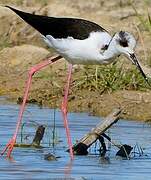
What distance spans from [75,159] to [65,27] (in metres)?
1.76

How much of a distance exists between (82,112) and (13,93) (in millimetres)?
1535

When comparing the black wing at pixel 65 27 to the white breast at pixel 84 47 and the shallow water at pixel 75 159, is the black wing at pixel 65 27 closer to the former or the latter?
the white breast at pixel 84 47

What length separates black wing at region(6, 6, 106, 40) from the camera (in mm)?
10664

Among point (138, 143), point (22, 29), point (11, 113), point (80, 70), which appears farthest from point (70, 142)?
point (22, 29)

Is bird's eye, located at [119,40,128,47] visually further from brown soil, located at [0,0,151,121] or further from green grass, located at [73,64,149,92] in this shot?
green grass, located at [73,64,149,92]

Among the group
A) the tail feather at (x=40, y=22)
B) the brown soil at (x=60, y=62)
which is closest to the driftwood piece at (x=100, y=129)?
the tail feather at (x=40, y=22)

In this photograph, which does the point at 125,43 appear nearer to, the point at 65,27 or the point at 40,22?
the point at 65,27

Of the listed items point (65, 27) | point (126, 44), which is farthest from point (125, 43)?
point (65, 27)

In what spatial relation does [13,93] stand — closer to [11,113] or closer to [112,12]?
[11,113]

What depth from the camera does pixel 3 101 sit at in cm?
1355

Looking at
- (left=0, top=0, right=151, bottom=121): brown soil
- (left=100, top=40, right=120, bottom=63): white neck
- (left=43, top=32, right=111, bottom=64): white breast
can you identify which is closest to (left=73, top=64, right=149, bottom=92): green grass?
(left=0, top=0, right=151, bottom=121): brown soil

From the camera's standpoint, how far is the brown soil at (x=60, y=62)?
13070mm

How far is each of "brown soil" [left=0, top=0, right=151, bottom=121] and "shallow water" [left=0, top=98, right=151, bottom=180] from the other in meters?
0.59

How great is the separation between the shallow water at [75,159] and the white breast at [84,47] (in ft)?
2.93
